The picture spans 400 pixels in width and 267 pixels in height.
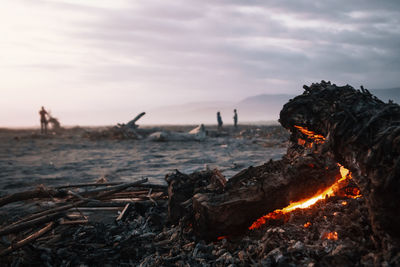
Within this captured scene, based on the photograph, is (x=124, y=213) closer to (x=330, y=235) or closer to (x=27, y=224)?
(x=27, y=224)

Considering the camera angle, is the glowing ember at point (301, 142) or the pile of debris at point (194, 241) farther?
the glowing ember at point (301, 142)

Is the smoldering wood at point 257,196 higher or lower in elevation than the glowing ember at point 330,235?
higher

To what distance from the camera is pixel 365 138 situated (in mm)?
2383

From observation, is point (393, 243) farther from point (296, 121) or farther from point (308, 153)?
point (296, 121)

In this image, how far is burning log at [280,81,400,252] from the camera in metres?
2.12

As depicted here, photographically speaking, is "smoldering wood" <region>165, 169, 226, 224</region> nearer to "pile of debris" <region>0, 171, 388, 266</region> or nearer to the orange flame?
"pile of debris" <region>0, 171, 388, 266</region>

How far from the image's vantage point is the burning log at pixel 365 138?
6.94ft

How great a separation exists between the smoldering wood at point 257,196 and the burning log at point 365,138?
0.58 meters

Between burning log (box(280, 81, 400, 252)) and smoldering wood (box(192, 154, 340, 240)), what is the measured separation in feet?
1.89

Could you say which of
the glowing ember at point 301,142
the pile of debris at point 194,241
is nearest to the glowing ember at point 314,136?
the glowing ember at point 301,142

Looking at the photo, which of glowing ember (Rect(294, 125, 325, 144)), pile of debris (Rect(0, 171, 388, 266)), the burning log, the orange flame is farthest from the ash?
glowing ember (Rect(294, 125, 325, 144))

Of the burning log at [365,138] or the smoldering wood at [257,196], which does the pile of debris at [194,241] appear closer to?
the smoldering wood at [257,196]

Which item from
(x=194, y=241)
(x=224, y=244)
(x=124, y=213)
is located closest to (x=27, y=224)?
(x=124, y=213)

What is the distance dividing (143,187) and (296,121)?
4.06 meters
